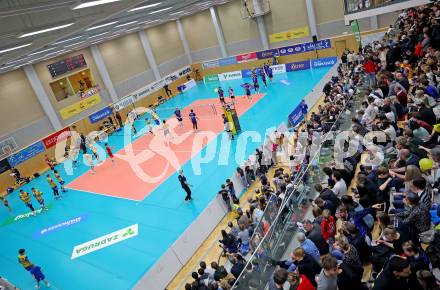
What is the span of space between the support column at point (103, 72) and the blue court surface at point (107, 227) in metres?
13.0

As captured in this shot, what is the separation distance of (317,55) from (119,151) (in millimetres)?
20413

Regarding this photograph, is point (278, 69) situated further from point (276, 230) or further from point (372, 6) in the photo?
point (276, 230)

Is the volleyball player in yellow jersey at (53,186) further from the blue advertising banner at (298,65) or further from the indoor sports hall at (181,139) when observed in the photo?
the blue advertising banner at (298,65)

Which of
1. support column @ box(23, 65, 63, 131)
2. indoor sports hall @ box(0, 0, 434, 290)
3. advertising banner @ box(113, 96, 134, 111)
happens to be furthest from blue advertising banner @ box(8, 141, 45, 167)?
advertising banner @ box(113, 96, 134, 111)

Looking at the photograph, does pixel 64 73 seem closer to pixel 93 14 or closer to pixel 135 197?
pixel 135 197

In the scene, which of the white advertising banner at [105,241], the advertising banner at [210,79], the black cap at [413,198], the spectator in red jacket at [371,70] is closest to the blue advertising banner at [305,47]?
the advertising banner at [210,79]

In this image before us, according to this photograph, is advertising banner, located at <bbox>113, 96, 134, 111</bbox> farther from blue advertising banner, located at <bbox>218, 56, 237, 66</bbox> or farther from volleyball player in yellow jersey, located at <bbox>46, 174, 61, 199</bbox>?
volleyball player in yellow jersey, located at <bbox>46, 174, 61, 199</bbox>

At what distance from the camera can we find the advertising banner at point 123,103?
110ft

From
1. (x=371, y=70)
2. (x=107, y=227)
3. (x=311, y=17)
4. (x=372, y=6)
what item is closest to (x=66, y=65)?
(x=107, y=227)

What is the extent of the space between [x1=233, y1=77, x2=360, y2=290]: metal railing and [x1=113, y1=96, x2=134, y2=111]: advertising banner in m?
26.0

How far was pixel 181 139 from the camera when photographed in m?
23.6

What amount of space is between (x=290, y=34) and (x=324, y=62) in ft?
18.4

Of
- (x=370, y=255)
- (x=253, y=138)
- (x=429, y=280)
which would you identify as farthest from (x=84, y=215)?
(x=429, y=280)

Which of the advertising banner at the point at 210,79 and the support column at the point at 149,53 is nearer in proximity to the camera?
the support column at the point at 149,53
